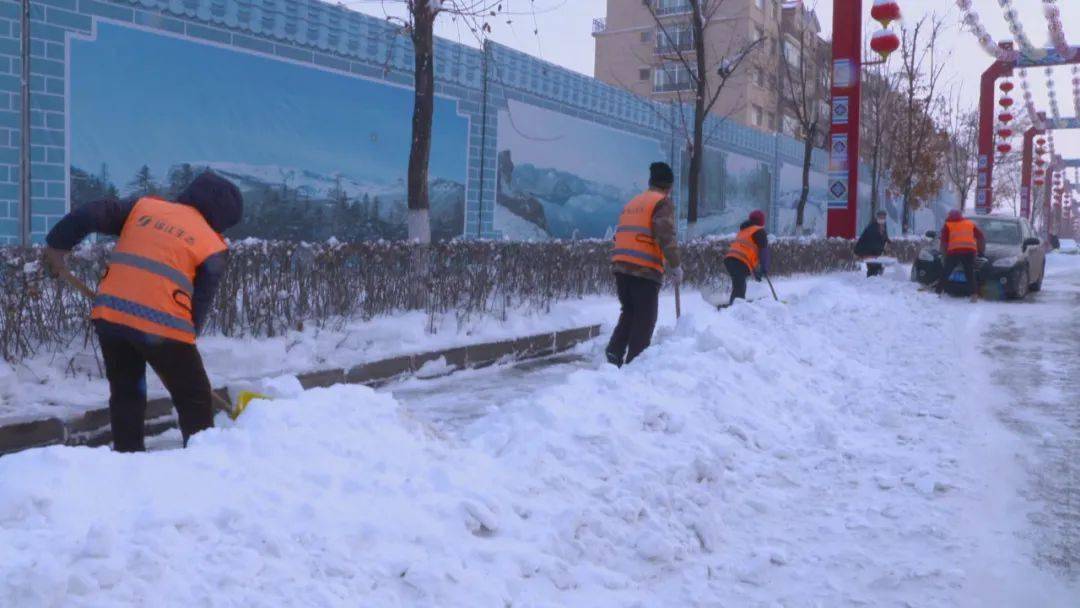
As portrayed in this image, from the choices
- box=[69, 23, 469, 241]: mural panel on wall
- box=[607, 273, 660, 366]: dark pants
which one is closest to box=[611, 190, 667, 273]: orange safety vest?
box=[607, 273, 660, 366]: dark pants

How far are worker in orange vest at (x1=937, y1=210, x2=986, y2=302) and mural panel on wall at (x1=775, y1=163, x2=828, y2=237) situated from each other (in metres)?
12.1

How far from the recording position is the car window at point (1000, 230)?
Result: 1759 centimetres

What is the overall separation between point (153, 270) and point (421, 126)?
6.48 m

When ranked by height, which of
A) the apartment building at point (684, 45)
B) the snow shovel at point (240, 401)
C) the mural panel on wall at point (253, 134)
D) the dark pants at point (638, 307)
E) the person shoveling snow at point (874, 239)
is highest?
the apartment building at point (684, 45)

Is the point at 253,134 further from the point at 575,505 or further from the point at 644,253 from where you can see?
the point at 575,505

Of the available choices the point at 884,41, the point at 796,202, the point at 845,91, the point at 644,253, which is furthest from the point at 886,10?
the point at 796,202

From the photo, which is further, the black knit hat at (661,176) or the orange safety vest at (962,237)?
the orange safety vest at (962,237)

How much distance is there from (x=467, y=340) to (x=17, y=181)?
464 centimetres

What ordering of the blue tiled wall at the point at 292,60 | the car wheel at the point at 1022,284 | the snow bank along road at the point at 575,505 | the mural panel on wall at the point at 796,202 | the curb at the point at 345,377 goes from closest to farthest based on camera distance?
the snow bank along road at the point at 575,505, the curb at the point at 345,377, the blue tiled wall at the point at 292,60, the car wheel at the point at 1022,284, the mural panel on wall at the point at 796,202

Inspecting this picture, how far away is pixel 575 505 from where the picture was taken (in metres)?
4.05

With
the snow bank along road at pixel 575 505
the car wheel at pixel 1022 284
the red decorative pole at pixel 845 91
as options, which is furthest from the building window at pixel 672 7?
the snow bank along road at pixel 575 505

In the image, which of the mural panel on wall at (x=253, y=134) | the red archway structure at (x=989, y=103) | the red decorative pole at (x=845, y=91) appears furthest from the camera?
the red archway structure at (x=989, y=103)

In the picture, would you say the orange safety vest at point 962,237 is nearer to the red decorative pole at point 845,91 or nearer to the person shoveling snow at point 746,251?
the red decorative pole at point 845,91

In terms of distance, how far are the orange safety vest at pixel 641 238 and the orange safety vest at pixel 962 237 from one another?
10454 mm
